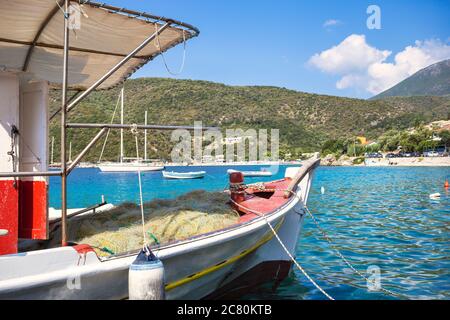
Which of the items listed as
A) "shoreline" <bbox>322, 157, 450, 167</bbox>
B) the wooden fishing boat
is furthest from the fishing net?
"shoreline" <bbox>322, 157, 450, 167</bbox>

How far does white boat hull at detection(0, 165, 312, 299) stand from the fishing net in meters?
0.43

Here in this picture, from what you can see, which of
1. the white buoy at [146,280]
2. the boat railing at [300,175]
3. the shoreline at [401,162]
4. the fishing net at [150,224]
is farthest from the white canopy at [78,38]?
the shoreline at [401,162]

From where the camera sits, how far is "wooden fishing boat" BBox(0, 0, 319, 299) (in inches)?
175

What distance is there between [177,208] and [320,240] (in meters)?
7.11

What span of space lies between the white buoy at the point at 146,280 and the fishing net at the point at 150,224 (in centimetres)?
100

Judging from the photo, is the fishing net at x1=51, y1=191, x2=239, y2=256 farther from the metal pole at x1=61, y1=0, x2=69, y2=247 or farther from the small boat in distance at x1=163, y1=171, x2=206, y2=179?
the small boat in distance at x1=163, y1=171, x2=206, y2=179

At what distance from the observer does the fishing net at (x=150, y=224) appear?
5.55 m

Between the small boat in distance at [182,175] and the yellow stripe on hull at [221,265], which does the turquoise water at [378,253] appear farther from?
the small boat in distance at [182,175]

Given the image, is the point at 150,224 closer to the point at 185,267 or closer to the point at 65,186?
the point at 185,267

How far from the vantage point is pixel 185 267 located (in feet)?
18.0

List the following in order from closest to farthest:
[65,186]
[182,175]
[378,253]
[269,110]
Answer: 1. [65,186]
2. [378,253]
3. [182,175]
4. [269,110]

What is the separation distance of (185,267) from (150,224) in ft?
3.38

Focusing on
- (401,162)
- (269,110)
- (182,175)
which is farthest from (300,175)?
(269,110)
